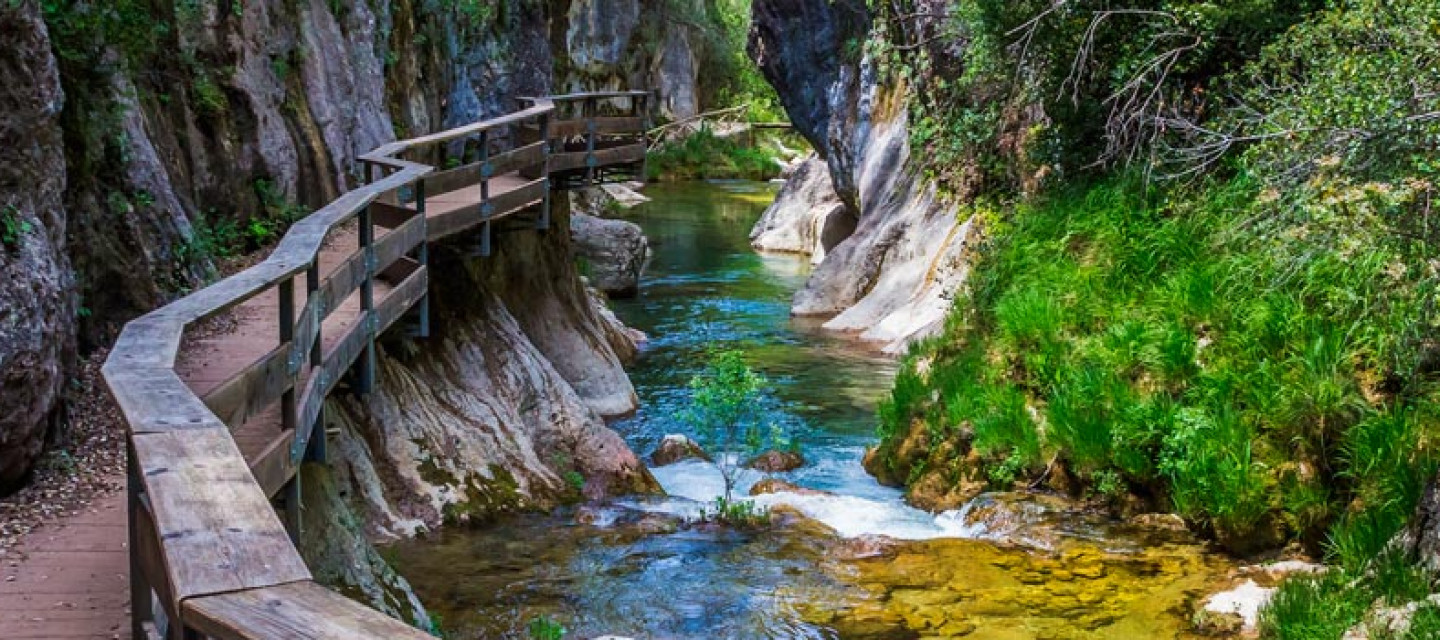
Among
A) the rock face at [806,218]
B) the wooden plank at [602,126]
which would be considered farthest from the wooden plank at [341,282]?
the rock face at [806,218]

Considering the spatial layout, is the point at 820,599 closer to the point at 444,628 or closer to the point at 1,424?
the point at 444,628

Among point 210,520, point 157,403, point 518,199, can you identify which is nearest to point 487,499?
point 518,199

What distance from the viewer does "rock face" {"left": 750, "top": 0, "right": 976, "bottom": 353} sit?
22453 mm

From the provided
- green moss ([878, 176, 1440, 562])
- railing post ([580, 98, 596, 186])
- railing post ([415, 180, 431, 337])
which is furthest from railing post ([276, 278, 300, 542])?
railing post ([580, 98, 596, 186])

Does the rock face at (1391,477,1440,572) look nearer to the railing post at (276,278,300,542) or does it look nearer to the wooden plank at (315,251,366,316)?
the railing post at (276,278,300,542)

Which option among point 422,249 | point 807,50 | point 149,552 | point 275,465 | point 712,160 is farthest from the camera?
point 712,160

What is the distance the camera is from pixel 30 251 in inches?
293

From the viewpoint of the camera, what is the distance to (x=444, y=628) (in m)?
9.31

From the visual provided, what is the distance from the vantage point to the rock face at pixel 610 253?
2703cm

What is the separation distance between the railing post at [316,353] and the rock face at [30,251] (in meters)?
1.29

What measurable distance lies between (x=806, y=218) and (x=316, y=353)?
28.2m

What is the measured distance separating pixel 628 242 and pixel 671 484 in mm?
13928

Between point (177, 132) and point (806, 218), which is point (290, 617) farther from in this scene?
point (806, 218)

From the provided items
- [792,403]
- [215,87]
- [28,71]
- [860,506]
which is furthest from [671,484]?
[28,71]
